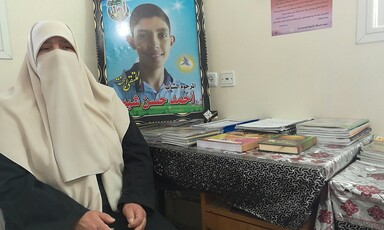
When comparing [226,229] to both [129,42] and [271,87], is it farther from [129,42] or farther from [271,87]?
[129,42]

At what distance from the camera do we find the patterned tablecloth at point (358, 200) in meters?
0.90

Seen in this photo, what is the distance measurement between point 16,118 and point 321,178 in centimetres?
105

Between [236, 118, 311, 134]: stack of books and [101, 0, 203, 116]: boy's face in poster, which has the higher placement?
[101, 0, 203, 116]: boy's face in poster

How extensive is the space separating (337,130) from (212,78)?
843 millimetres

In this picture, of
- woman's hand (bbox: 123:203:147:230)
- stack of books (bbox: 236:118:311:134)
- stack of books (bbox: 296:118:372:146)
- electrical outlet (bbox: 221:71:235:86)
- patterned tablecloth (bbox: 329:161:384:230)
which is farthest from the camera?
electrical outlet (bbox: 221:71:235:86)

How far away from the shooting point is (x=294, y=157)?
1.10m

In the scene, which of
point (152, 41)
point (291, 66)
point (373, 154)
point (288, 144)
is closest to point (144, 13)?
point (152, 41)

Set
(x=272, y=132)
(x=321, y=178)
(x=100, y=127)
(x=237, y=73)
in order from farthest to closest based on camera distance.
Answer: (x=237, y=73)
(x=272, y=132)
(x=100, y=127)
(x=321, y=178)

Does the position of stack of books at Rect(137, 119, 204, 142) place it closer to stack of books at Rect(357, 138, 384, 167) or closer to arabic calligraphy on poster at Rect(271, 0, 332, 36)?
arabic calligraphy on poster at Rect(271, 0, 332, 36)

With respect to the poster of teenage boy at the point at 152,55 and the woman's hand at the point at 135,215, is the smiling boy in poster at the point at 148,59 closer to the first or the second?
the poster of teenage boy at the point at 152,55

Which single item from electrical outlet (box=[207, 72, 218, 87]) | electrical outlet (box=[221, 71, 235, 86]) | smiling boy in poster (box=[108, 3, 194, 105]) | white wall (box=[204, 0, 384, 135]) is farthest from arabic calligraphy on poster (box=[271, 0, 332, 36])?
smiling boy in poster (box=[108, 3, 194, 105])

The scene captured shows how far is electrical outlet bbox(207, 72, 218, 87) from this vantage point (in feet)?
6.08

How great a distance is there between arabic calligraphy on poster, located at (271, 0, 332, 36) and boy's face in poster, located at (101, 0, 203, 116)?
471mm

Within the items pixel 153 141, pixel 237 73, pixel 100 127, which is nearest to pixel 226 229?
pixel 153 141
